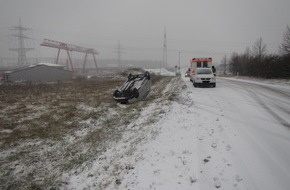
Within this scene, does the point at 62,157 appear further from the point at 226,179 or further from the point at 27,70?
the point at 27,70

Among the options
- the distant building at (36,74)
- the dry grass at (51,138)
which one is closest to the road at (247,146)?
the dry grass at (51,138)

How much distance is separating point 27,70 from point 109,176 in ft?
218

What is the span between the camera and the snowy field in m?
5.95

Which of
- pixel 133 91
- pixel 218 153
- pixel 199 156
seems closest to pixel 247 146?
pixel 218 153

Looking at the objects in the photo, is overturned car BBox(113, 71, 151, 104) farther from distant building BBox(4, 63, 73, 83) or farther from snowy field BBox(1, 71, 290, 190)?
distant building BBox(4, 63, 73, 83)

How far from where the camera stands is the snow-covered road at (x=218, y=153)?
19.1 ft

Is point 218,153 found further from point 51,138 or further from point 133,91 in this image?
point 133,91

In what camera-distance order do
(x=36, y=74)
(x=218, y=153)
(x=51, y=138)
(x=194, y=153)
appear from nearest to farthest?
1. (x=218, y=153)
2. (x=194, y=153)
3. (x=51, y=138)
4. (x=36, y=74)

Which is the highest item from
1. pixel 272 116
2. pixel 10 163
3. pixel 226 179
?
pixel 272 116

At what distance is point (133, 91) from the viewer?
17906mm

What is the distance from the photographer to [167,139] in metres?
8.78

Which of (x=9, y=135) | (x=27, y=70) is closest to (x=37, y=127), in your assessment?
(x=9, y=135)

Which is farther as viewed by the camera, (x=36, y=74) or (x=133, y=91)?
(x=36, y=74)

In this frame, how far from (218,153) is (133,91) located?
1150 centimetres
